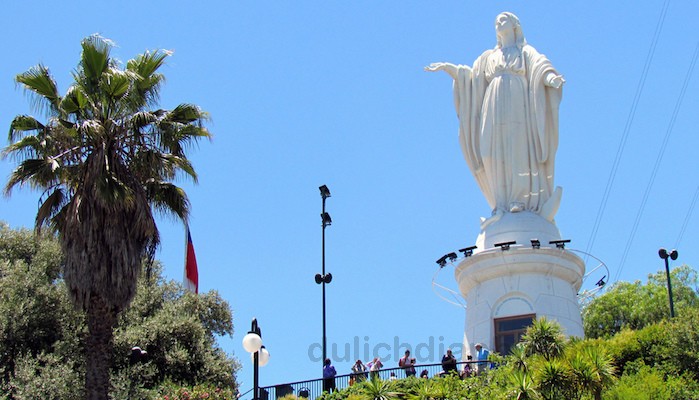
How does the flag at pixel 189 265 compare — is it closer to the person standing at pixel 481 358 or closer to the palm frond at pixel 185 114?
the palm frond at pixel 185 114

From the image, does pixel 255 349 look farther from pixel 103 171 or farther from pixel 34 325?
pixel 34 325

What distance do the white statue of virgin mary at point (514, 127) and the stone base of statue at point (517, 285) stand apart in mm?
1442

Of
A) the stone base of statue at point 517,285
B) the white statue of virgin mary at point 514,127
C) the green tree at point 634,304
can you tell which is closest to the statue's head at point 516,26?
the white statue of virgin mary at point 514,127

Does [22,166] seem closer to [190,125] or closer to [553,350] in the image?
[190,125]

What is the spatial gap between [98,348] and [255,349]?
3.09 m

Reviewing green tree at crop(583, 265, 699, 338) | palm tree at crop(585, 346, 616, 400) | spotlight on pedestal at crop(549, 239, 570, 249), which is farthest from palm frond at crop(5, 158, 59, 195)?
green tree at crop(583, 265, 699, 338)

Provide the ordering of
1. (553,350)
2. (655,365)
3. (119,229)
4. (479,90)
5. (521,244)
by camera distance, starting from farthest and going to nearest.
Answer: (479,90), (521,244), (655,365), (119,229), (553,350)

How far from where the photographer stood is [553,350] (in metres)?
22.5

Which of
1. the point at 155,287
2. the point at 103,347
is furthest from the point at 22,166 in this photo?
the point at 155,287

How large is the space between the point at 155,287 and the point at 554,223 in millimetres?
12359

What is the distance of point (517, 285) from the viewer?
3102 centimetres

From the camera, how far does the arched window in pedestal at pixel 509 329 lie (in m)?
30.6

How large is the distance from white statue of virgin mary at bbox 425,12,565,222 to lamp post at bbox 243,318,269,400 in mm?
10560

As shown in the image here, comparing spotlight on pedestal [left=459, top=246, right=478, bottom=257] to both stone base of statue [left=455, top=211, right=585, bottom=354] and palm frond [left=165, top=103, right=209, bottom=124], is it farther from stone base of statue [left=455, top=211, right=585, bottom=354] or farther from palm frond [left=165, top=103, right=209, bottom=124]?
palm frond [left=165, top=103, right=209, bottom=124]
